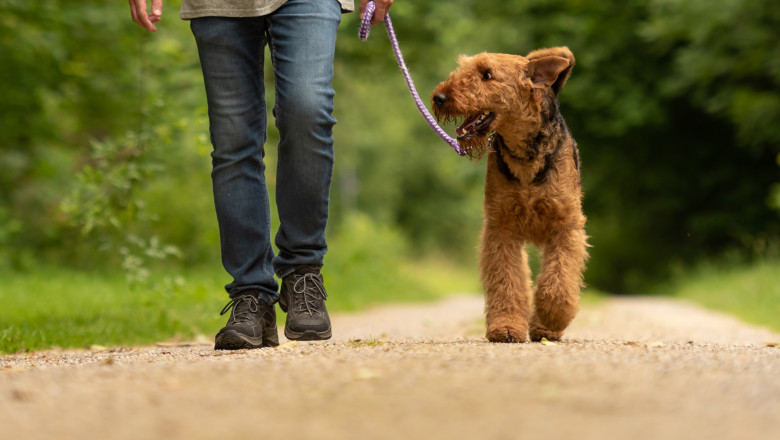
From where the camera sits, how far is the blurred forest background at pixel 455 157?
9.76m

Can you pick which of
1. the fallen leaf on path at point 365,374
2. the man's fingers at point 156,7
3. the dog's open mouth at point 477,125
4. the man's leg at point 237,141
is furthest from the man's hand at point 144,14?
the fallen leaf on path at point 365,374

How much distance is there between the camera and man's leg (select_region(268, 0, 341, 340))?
3.67m

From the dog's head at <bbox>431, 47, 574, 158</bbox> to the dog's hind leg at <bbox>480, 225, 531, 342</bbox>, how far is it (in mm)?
462

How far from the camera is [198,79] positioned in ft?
30.5

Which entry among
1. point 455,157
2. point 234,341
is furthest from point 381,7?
point 455,157

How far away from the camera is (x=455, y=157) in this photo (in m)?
18.5

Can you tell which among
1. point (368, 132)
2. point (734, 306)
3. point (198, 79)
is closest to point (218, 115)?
point (198, 79)

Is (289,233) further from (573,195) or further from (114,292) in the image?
(114,292)

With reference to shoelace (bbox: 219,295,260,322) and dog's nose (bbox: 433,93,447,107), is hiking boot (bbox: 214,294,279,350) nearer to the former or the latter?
shoelace (bbox: 219,295,260,322)

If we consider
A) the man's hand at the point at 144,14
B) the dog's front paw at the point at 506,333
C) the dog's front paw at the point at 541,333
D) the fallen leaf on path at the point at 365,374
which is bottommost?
the dog's front paw at the point at 541,333

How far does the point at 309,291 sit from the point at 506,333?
3.17 feet

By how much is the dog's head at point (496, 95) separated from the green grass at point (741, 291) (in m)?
3.45

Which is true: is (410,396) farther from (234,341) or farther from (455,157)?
(455,157)

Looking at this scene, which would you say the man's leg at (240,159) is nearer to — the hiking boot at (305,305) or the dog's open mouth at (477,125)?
the hiking boot at (305,305)
